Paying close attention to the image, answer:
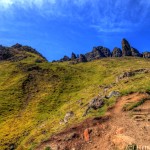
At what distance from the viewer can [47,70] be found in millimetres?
149875

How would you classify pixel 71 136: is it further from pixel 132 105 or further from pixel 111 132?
pixel 132 105

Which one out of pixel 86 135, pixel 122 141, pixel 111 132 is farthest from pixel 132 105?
pixel 122 141

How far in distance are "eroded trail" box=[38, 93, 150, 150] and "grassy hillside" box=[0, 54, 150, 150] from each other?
3.86 meters

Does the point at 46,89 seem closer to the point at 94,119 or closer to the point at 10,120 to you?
the point at 10,120

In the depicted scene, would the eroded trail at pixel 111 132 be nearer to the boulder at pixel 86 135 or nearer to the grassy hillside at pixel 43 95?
the boulder at pixel 86 135

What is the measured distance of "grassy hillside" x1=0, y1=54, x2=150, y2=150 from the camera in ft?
207

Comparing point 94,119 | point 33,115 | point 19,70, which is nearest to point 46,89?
point 33,115

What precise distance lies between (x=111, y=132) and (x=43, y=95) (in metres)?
67.7

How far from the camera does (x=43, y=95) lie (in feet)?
357

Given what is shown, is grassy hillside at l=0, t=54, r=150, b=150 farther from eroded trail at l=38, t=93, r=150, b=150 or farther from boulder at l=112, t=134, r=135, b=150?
boulder at l=112, t=134, r=135, b=150

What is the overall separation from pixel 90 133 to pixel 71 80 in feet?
285

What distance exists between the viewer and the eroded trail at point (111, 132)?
1549 inches

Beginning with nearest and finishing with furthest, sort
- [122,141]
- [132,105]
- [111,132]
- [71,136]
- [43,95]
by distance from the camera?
[122,141], [111,132], [71,136], [132,105], [43,95]

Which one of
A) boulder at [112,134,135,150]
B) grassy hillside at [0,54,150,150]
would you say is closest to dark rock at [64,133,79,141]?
grassy hillside at [0,54,150,150]
